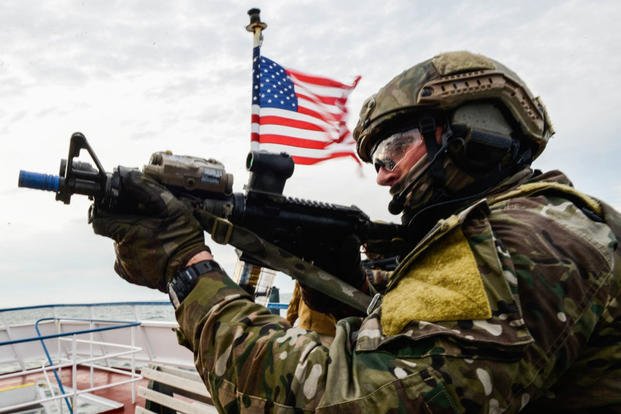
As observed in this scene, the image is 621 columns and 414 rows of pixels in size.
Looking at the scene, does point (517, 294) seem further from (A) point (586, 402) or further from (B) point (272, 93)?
(B) point (272, 93)

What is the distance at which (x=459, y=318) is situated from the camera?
1.12m

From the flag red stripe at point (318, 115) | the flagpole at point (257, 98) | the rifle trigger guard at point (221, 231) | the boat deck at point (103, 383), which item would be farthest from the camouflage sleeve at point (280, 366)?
the boat deck at point (103, 383)

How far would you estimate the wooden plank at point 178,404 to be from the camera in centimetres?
327

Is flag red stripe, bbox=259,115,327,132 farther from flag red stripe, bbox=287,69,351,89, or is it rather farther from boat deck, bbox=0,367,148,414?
boat deck, bbox=0,367,148,414

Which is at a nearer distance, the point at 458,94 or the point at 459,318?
the point at 459,318

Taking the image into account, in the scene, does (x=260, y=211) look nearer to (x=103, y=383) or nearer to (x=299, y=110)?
(x=299, y=110)

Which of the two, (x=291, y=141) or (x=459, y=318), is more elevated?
(x=291, y=141)

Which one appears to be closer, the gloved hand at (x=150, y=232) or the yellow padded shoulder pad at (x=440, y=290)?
the yellow padded shoulder pad at (x=440, y=290)

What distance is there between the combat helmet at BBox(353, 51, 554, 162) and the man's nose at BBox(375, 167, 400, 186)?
18 centimetres

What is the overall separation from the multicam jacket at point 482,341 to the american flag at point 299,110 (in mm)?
5407

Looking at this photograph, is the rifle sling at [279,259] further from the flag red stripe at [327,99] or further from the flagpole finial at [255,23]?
the flagpole finial at [255,23]

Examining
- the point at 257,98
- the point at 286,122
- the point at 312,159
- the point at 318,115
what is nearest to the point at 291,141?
the point at 286,122

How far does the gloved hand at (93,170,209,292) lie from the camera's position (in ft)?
5.66

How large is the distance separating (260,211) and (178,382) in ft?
7.08
